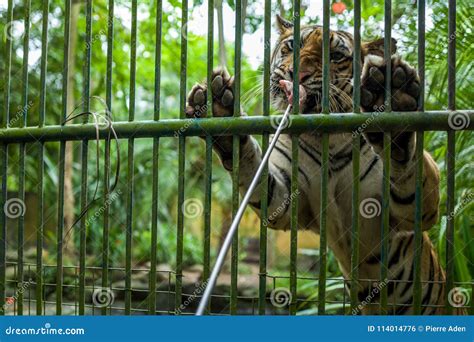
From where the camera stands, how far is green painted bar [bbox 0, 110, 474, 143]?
232cm

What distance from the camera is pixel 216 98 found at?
2590 millimetres

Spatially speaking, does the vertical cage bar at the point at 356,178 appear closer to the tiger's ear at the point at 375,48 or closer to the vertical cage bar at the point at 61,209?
the tiger's ear at the point at 375,48

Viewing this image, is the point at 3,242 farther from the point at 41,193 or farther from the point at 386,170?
the point at 386,170

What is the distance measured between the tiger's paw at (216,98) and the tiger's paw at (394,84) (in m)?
0.57

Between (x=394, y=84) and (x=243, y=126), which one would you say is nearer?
(x=394, y=84)

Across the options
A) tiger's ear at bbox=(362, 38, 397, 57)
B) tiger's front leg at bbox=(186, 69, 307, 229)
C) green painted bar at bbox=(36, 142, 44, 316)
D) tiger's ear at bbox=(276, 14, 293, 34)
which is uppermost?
tiger's ear at bbox=(276, 14, 293, 34)

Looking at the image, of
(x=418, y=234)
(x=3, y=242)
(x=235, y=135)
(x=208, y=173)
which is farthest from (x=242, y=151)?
(x=3, y=242)

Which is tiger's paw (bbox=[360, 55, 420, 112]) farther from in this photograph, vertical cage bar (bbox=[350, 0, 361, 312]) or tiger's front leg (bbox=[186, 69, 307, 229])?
tiger's front leg (bbox=[186, 69, 307, 229])

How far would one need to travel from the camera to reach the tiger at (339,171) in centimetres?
262

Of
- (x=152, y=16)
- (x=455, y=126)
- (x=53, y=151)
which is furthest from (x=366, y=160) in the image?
(x=53, y=151)

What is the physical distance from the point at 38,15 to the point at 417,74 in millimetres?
6526

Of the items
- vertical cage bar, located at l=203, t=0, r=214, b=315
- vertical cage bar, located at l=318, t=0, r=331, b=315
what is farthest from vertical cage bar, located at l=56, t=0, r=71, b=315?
vertical cage bar, located at l=318, t=0, r=331, b=315

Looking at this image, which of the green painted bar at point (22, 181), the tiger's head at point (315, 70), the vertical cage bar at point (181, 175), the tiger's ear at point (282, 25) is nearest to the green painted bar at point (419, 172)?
the tiger's head at point (315, 70)

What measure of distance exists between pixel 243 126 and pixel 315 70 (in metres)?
0.76
